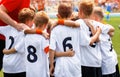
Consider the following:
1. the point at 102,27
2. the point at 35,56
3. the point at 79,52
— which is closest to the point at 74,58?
the point at 79,52

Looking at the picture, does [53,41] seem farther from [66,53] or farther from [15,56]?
[15,56]

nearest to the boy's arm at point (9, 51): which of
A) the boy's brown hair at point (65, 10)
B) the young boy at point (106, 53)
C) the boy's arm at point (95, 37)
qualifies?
the boy's brown hair at point (65, 10)

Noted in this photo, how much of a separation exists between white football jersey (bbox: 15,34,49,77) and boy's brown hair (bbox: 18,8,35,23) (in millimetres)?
241

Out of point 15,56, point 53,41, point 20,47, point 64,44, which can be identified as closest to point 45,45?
point 53,41

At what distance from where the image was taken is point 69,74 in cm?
548

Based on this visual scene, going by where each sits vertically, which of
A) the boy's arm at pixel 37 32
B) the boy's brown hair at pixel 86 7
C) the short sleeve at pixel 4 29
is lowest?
the boy's arm at pixel 37 32

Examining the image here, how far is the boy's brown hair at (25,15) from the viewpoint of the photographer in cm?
550

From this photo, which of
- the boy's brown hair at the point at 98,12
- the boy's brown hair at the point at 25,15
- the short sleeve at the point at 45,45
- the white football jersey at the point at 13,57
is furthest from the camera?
the boy's brown hair at the point at 98,12

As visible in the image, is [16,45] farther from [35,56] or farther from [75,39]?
[75,39]

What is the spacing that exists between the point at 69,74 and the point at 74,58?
22cm

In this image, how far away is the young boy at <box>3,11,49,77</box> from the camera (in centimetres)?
540

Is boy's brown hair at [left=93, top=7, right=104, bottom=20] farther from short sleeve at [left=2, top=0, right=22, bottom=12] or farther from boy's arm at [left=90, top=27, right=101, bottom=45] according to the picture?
short sleeve at [left=2, top=0, right=22, bottom=12]

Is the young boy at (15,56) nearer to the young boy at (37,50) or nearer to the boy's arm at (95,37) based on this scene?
the young boy at (37,50)

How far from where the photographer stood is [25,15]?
554 cm
